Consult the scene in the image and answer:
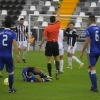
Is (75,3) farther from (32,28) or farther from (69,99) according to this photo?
(69,99)

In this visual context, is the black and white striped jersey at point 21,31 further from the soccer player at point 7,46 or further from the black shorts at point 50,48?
the soccer player at point 7,46

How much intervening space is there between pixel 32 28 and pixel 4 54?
2366 cm

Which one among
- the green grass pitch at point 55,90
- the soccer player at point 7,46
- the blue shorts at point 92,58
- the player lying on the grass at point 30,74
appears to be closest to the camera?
the green grass pitch at point 55,90

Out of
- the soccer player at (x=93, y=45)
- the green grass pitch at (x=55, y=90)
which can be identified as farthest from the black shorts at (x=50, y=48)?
the soccer player at (x=93, y=45)

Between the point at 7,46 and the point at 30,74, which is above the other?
the point at 7,46

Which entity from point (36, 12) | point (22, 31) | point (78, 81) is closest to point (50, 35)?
point (78, 81)

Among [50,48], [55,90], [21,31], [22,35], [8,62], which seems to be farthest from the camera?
[22,35]

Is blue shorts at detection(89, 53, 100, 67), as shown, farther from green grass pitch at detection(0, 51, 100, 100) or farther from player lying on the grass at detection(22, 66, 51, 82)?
player lying on the grass at detection(22, 66, 51, 82)

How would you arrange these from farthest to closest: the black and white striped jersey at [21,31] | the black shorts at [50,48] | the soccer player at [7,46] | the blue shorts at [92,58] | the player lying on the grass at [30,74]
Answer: the black and white striped jersey at [21,31] → the black shorts at [50,48] → the player lying on the grass at [30,74] → the blue shorts at [92,58] → the soccer player at [7,46]

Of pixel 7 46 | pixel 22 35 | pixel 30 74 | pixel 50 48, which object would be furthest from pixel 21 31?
pixel 7 46

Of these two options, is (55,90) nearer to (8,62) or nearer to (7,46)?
(8,62)

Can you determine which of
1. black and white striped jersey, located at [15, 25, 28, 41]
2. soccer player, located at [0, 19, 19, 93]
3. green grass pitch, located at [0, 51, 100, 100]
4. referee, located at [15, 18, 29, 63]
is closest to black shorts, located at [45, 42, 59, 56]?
green grass pitch, located at [0, 51, 100, 100]

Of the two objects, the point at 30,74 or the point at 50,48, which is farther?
the point at 50,48

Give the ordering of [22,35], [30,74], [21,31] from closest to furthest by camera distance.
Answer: [30,74] < [21,31] < [22,35]
